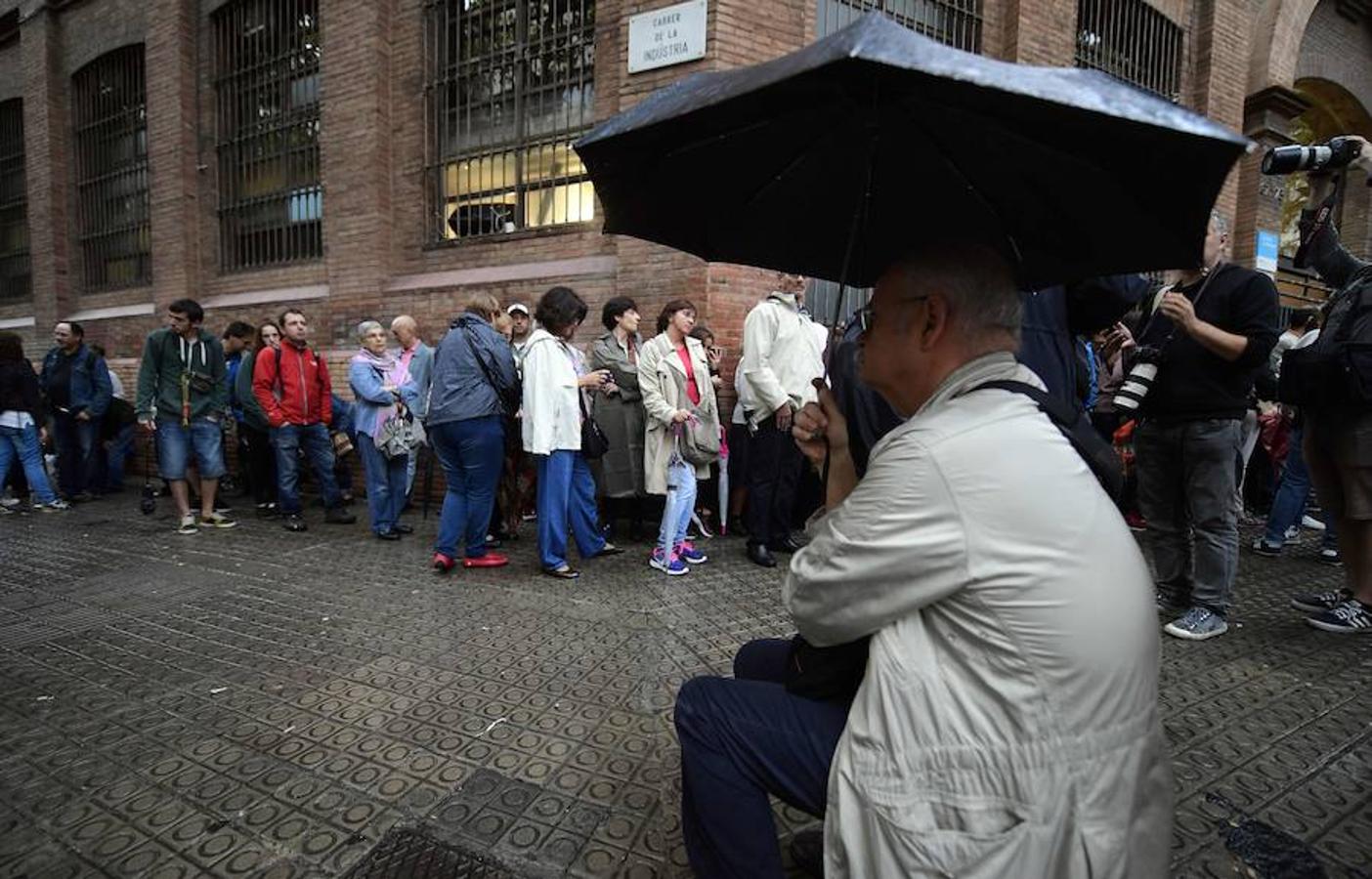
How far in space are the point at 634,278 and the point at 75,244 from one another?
1175cm

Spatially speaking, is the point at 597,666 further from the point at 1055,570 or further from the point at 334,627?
the point at 1055,570

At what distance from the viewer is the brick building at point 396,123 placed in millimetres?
7715

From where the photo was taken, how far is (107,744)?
285 centimetres

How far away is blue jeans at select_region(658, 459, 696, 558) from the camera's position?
17.5ft

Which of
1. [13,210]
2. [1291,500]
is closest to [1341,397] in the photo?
[1291,500]

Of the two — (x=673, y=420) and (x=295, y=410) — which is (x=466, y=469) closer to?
(x=673, y=420)

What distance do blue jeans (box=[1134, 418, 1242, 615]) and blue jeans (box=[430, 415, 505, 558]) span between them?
409cm

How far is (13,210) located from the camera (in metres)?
14.2

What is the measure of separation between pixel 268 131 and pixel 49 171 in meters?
5.85

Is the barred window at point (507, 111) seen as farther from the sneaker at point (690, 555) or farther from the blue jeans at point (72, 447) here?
the blue jeans at point (72, 447)

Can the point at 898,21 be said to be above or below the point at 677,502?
above

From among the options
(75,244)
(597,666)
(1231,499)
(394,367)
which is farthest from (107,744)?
(75,244)

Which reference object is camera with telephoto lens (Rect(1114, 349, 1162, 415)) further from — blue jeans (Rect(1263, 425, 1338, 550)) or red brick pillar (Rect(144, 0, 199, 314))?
red brick pillar (Rect(144, 0, 199, 314))

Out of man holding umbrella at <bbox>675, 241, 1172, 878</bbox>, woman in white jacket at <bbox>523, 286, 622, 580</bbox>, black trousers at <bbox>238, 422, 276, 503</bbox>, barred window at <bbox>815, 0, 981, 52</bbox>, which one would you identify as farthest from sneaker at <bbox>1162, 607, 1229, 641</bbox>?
black trousers at <bbox>238, 422, 276, 503</bbox>
